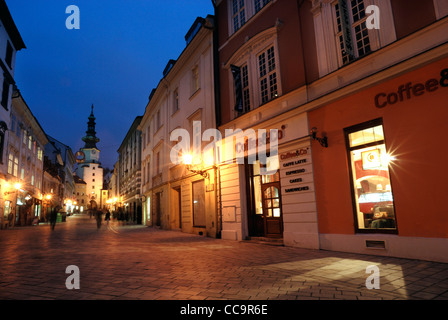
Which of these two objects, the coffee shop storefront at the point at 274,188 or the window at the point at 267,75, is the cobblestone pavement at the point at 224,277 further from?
the window at the point at 267,75

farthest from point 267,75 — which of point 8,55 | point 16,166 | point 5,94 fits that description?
point 16,166

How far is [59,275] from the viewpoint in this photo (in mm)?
5641

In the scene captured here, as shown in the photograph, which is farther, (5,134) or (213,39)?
(5,134)

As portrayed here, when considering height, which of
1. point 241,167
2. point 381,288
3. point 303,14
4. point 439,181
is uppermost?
point 303,14

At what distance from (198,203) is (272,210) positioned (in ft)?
18.4

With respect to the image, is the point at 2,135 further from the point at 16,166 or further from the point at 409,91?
the point at 409,91

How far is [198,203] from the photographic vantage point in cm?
1579

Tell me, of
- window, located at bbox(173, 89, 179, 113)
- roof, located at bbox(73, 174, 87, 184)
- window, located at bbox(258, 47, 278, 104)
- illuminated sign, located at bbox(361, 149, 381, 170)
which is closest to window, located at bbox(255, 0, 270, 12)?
window, located at bbox(258, 47, 278, 104)

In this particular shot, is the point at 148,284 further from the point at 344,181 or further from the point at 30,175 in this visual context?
the point at 30,175

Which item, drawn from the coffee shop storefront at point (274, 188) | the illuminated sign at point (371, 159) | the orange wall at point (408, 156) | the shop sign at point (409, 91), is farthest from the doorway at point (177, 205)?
the shop sign at point (409, 91)

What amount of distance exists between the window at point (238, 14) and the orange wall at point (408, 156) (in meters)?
7.46

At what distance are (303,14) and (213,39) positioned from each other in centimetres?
623
